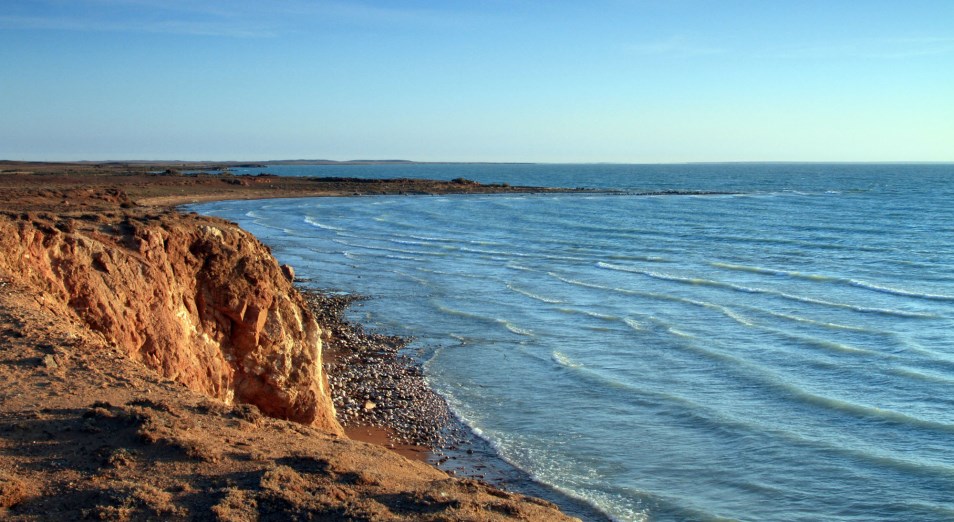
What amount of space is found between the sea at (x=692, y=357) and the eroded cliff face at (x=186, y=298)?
3.89 meters

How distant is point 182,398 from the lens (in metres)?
8.84

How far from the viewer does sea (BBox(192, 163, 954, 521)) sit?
12703 millimetres

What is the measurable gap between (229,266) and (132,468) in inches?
221

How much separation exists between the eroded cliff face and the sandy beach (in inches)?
0.8

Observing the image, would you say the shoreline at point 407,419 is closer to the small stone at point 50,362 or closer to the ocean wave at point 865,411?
the small stone at point 50,362

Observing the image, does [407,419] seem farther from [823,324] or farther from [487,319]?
[823,324]

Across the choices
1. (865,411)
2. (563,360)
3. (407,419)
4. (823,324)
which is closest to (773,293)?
(823,324)

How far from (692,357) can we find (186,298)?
12223mm

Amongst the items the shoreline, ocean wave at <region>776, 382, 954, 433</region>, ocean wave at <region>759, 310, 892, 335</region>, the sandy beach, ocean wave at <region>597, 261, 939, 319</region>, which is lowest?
the shoreline

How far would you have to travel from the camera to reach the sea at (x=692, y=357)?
12.7m

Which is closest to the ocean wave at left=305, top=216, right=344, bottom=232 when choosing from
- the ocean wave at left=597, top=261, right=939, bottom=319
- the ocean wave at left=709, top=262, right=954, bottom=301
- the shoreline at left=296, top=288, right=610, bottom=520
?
the ocean wave at left=597, top=261, right=939, bottom=319

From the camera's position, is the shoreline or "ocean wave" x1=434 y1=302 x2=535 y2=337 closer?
the shoreline

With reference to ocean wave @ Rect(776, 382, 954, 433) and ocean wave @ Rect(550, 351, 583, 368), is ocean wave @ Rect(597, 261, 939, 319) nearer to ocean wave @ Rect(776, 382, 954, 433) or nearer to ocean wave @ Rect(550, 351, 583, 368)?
ocean wave @ Rect(776, 382, 954, 433)

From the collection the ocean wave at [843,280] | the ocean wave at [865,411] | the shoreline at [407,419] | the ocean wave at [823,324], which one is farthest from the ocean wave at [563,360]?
the ocean wave at [843,280]
